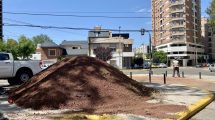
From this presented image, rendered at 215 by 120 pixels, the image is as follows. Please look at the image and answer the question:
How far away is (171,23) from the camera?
123 meters

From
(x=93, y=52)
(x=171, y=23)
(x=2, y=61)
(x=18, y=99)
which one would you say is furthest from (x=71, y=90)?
(x=171, y=23)

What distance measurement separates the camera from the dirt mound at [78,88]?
39.4ft

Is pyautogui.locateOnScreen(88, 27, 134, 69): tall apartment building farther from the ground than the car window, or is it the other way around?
pyautogui.locateOnScreen(88, 27, 134, 69): tall apartment building

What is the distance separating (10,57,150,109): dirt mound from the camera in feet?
39.4

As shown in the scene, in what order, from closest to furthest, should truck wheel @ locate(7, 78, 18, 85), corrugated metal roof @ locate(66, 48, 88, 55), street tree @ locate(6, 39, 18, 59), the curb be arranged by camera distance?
the curb < truck wheel @ locate(7, 78, 18, 85) < street tree @ locate(6, 39, 18, 59) < corrugated metal roof @ locate(66, 48, 88, 55)

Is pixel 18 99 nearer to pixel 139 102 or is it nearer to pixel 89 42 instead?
pixel 139 102

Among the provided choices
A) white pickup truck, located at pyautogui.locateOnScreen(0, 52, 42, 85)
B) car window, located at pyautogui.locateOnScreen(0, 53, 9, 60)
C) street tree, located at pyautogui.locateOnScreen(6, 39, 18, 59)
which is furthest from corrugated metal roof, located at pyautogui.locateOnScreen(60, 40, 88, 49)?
car window, located at pyautogui.locateOnScreen(0, 53, 9, 60)

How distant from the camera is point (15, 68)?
837 inches

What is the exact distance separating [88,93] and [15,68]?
9.80m

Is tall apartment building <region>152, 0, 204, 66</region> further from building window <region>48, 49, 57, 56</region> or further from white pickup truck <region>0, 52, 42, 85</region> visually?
white pickup truck <region>0, 52, 42, 85</region>

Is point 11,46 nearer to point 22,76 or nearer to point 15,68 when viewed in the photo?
point 22,76

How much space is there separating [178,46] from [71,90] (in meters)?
115

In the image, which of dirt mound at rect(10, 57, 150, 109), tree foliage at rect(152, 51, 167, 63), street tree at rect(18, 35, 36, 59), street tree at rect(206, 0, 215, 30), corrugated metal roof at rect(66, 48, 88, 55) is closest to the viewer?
dirt mound at rect(10, 57, 150, 109)

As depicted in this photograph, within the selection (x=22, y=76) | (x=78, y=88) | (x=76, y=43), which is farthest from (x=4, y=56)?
(x=76, y=43)
